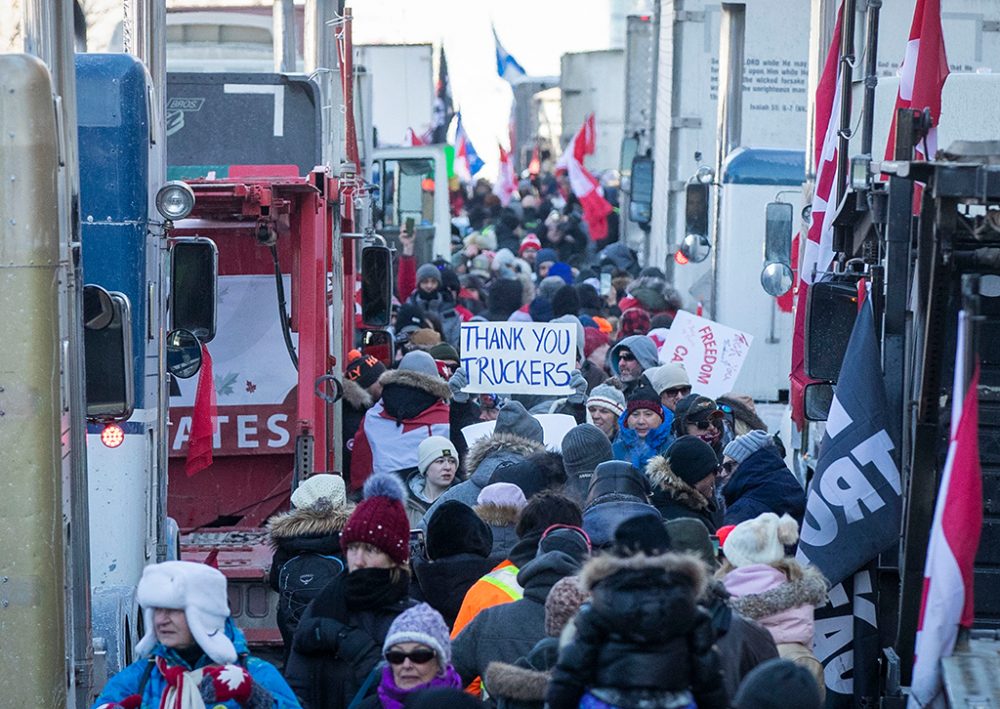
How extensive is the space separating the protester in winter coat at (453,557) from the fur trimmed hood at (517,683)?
5.64 feet

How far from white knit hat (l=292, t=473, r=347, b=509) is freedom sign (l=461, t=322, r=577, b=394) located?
14.3 ft

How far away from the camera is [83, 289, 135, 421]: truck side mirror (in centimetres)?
642

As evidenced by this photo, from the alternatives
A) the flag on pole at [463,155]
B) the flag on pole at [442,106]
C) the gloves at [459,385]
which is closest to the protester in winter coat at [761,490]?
the gloves at [459,385]

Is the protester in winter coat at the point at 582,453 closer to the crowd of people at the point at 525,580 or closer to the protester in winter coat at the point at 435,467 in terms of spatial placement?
the crowd of people at the point at 525,580

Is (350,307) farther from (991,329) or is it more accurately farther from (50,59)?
(50,59)

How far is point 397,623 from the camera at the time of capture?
547 centimetres

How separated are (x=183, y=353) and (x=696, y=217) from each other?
10.4 m

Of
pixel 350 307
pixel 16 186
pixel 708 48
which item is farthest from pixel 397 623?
pixel 708 48

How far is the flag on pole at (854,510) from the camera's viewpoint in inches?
284

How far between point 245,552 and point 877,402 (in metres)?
4.63

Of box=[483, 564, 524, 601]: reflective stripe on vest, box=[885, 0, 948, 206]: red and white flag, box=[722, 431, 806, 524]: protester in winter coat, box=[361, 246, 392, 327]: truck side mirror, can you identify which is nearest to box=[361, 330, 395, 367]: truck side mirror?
box=[361, 246, 392, 327]: truck side mirror

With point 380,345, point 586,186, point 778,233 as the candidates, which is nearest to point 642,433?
point 380,345

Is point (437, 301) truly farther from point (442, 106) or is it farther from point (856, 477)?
point (442, 106)

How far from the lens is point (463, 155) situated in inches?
1729
